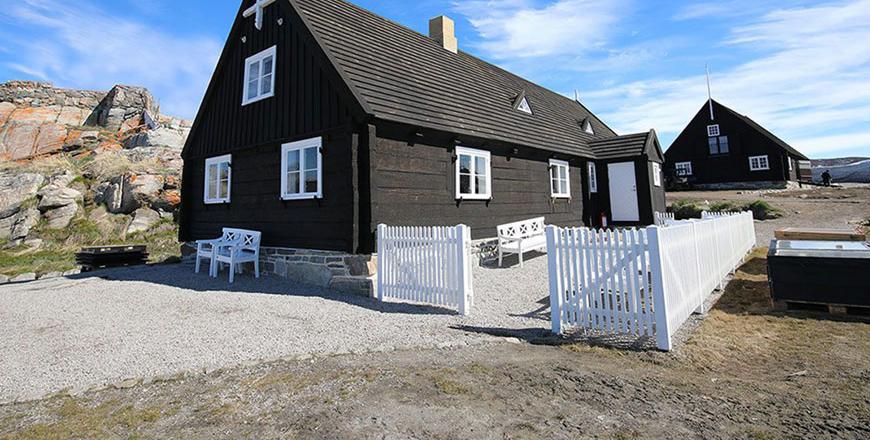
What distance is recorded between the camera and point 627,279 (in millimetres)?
4504

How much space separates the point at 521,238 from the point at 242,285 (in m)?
7.11

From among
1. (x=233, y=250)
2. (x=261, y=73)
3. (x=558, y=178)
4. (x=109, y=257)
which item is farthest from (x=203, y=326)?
(x=558, y=178)

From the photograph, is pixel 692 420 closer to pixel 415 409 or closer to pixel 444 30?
pixel 415 409

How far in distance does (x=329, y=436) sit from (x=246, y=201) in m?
9.50

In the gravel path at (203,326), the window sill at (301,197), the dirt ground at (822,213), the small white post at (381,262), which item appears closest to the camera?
the gravel path at (203,326)

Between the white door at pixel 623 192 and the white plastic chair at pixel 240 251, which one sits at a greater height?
the white door at pixel 623 192

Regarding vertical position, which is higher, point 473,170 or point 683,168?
point 683,168

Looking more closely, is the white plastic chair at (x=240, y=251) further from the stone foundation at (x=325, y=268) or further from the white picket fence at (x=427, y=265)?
the white picket fence at (x=427, y=265)

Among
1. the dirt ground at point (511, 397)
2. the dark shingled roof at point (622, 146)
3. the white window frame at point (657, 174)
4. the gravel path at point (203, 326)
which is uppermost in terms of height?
the dark shingled roof at point (622, 146)

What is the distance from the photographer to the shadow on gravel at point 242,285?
661 centimetres

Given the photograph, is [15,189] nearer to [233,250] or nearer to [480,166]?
[233,250]

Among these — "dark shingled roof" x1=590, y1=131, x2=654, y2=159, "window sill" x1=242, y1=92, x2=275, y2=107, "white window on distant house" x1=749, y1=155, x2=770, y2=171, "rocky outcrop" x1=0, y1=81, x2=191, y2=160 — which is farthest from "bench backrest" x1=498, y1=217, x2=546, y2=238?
"white window on distant house" x1=749, y1=155, x2=770, y2=171

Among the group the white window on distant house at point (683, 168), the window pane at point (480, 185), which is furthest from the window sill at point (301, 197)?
the white window on distant house at point (683, 168)

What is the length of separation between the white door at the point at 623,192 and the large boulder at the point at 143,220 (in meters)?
21.8
